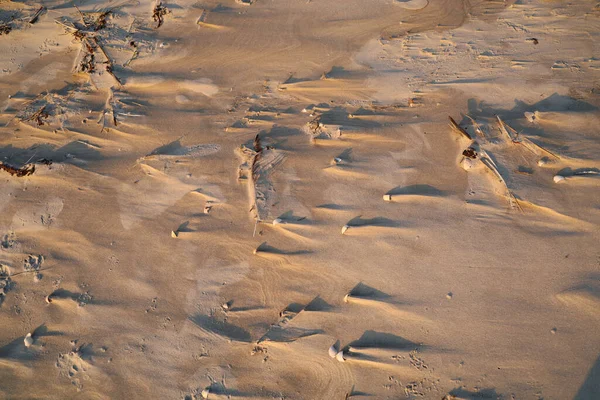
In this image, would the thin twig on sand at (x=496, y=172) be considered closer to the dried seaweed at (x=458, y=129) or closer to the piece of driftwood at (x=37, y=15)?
the dried seaweed at (x=458, y=129)

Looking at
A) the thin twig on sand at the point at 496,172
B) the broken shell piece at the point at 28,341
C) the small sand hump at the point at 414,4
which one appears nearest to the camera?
the broken shell piece at the point at 28,341

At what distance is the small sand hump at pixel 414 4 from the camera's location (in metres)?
5.75

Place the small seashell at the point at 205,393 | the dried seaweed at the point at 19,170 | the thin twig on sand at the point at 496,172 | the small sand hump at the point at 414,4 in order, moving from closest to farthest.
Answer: the small seashell at the point at 205,393 < the thin twig on sand at the point at 496,172 < the dried seaweed at the point at 19,170 < the small sand hump at the point at 414,4

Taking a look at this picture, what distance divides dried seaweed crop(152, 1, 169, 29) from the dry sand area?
137 millimetres

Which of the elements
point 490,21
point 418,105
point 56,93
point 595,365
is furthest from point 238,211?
point 490,21

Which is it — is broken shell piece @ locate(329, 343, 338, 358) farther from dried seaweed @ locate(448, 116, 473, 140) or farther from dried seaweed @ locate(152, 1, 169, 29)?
dried seaweed @ locate(152, 1, 169, 29)

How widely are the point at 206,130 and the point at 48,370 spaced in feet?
10.7

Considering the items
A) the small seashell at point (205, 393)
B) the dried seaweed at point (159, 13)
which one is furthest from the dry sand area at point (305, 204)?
the dried seaweed at point (159, 13)

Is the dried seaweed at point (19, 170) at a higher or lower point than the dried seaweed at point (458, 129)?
lower

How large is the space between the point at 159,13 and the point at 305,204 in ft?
14.6

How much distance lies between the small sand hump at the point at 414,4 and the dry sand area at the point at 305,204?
0.13 ft

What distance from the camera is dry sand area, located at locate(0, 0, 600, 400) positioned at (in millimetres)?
3371

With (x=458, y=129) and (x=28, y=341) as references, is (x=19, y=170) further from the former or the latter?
(x=458, y=129)

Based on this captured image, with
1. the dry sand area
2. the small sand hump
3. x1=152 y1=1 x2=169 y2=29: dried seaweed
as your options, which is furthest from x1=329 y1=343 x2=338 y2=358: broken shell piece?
x1=152 y1=1 x2=169 y2=29: dried seaweed
